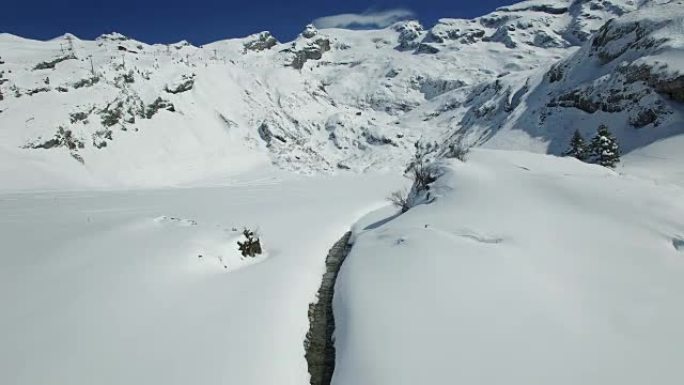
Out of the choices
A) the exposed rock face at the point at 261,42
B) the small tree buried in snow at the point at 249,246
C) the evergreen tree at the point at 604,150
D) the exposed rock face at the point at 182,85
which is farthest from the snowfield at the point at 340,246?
the exposed rock face at the point at 261,42

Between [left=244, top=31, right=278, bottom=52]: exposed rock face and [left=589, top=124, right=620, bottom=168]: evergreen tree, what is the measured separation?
90.8 metres

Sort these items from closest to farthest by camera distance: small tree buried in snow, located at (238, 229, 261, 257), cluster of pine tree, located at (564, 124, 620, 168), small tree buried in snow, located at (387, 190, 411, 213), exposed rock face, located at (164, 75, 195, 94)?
1. small tree buried in snow, located at (238, 229, 261, 257)
2. small tree buried in snow, located at (387, 190, 411, 213)
3. cluster of pine tree, located at (564, 124, 620, 168)
4. exposed rock face, located at (164, 75, 195, 94)

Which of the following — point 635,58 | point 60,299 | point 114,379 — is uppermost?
point 635,58

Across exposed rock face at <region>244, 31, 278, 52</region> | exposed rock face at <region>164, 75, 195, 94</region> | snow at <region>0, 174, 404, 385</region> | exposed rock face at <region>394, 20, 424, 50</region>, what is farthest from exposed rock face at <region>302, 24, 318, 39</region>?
snow at <region>0, 174, 404, 385</region>

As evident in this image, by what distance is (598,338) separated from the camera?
9.05 metres

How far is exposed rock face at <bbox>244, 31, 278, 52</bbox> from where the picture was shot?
362 ft

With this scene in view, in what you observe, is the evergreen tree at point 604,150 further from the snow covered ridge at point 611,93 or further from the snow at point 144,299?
the snow at point 144,299

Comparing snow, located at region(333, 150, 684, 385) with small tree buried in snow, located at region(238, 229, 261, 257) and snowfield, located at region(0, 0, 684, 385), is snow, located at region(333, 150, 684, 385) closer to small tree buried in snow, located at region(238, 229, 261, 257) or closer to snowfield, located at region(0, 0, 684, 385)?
snowfield, located at region(0, 0, 684, 385)

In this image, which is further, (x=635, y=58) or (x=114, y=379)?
(x=635, y=58)

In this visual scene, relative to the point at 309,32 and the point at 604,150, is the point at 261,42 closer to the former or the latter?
the point at 309,32

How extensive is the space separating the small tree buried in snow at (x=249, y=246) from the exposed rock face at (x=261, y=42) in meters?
99.6

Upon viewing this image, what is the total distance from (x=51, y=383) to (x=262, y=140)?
5103 cm

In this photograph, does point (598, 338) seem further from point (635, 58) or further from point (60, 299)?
point (635, 58)

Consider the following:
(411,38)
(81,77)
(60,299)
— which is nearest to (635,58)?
(60,299)
